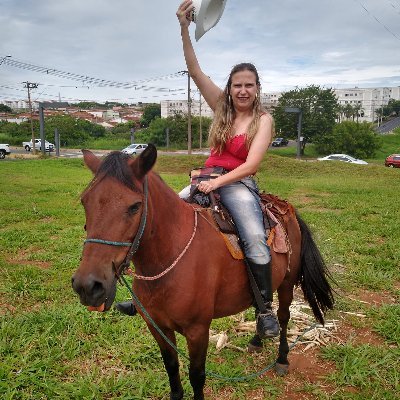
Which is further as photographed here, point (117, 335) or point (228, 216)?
point (117, 335)

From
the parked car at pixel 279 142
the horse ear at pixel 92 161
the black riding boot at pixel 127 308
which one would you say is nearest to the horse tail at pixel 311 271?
the black riding boot at pixel 127 308

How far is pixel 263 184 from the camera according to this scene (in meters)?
16.5

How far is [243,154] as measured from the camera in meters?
2.86

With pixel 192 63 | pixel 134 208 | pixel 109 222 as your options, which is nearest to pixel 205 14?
pixel 192 63

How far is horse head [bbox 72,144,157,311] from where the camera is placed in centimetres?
175

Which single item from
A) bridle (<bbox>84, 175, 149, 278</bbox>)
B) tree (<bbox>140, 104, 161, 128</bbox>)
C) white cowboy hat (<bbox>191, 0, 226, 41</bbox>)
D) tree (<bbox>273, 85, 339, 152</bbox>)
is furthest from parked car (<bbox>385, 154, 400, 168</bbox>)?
tree (<bbox>140, 104, 161, 128</bbox>)

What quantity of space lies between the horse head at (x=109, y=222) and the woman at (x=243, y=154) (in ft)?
2.68

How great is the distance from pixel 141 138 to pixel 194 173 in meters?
60.7

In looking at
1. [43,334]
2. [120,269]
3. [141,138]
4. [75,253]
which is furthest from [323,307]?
[141,138]

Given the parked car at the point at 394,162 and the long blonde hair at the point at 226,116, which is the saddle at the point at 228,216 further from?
the parked car at the point at 394,162

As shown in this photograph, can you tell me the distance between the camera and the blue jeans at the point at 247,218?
2727 mm

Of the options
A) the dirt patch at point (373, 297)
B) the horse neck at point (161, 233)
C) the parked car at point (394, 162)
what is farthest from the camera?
the parked car at point (394, 162)

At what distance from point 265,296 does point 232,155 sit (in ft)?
3.88

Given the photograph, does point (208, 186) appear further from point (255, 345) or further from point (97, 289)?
point (255, 345)
